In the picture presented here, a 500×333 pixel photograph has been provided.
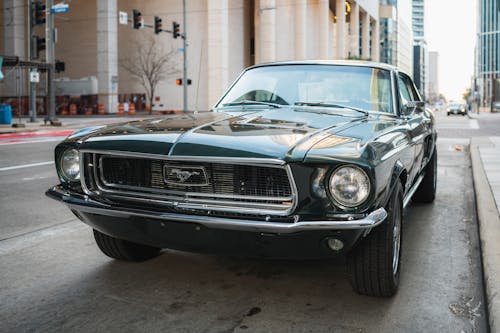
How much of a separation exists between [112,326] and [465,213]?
4.48m

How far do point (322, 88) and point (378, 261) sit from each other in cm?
190

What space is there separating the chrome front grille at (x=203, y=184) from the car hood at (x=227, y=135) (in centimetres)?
6

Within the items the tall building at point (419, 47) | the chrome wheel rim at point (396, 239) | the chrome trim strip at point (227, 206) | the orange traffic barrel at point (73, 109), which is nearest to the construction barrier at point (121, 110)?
the orange traffic barrel at point (73, 109)

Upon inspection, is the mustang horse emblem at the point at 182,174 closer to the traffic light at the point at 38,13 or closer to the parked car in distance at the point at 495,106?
the traffic light at the point at 38,13

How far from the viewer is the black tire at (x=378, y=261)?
122 inches

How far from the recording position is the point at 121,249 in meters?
3.98

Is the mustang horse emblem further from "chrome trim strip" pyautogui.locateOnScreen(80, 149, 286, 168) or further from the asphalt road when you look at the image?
the asphalt road

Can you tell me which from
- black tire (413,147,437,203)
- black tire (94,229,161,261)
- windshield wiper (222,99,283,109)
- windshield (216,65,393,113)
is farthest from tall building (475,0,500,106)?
black tire (94,229,161,261)

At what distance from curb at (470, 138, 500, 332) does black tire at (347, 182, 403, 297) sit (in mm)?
566

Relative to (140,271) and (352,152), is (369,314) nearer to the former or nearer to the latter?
(352,152)

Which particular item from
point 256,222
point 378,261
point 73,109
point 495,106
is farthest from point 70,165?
point 495,106

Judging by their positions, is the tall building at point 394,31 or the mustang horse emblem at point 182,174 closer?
the mustang horse emblem at point 182,174

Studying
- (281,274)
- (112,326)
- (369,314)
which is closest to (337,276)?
(281,274)

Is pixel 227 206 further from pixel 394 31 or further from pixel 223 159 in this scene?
pixel 394 31
